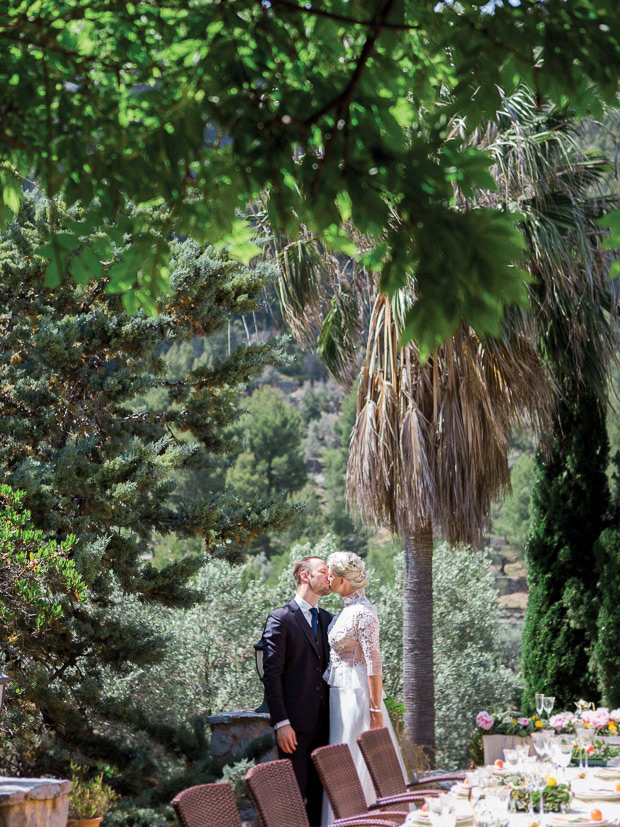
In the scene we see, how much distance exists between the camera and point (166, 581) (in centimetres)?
782

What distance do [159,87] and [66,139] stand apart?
0.25m

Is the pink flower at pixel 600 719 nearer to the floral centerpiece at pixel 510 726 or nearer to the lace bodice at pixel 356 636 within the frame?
the floral centerpiece at pixel 510 726

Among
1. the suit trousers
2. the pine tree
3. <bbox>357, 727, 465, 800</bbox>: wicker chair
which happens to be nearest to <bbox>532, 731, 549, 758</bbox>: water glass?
<bbox>357, 727, 465, 800</bbox>: wicker chair

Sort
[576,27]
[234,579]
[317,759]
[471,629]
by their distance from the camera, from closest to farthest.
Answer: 1. [576,27]
2. [317,759]
3. [234,579]
4. [471,629]

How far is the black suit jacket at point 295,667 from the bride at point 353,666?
95 millimetres

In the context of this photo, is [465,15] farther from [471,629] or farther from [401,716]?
[471,629]

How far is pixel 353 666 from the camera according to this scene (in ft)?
17.5

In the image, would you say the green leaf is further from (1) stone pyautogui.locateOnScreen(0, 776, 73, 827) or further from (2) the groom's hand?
(1) stone pyautogui.locateOnScreen(0, 776, 73, 827)

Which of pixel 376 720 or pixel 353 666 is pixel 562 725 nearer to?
pixel 376 720

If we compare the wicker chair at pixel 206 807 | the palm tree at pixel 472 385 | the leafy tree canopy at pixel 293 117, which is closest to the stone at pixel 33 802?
the wicker chair at pixel 206 807

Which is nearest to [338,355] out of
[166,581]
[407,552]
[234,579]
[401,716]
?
[407,552]

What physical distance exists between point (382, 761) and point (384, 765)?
2 centimetres

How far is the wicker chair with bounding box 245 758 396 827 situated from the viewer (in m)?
3.65

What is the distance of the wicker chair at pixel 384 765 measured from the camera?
4578 millimetres
